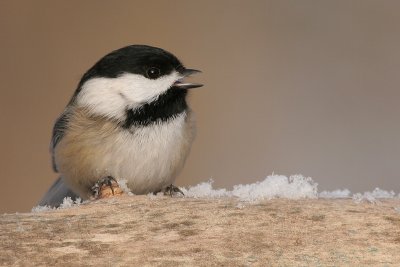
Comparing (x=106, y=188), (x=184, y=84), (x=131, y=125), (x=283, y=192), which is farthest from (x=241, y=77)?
(x=283, y=192)

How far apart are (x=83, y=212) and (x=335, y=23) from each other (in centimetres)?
139

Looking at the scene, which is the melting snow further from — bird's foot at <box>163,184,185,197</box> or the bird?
bird's foot at <box>163,184,185,197</box>

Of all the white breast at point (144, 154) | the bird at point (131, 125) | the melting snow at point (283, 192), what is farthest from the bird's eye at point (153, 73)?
the melting snow at point (283, 192)

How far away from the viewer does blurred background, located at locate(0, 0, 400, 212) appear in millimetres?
2059

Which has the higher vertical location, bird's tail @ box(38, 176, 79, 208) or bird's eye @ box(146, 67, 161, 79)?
bird's eye @ box(146, 67, 161, 79)

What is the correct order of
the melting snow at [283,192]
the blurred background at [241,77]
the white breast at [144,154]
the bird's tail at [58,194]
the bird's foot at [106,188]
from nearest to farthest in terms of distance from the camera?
the melting snow at [283,192], the bird's foot at [106,188], the white breast at [144,154], the bird's tail at [58,194], the blurred background at [241,77]

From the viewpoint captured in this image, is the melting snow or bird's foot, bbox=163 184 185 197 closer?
the melting snow

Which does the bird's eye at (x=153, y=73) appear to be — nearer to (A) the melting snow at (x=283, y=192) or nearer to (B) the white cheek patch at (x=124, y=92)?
(B) the white cheek patch at (x=124, y=92)

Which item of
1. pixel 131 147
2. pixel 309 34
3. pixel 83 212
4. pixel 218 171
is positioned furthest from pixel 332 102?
pixel 83 212

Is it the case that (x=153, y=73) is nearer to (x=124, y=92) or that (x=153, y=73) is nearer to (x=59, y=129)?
(x=124, y=92)

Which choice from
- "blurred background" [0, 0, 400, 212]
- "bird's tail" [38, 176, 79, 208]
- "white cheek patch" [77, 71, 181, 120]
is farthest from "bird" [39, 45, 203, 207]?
"blurred background" [0, 0, 400, 212]

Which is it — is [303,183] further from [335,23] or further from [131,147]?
[335,23]

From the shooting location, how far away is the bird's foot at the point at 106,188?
131 cm

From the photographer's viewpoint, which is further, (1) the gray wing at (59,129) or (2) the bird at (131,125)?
(1) the gray wing at (59,129)
